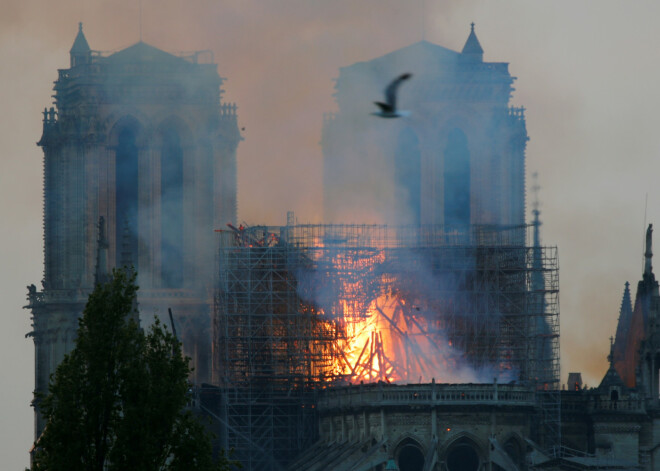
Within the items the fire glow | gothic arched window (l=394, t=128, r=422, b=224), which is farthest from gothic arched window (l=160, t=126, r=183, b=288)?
the fire glow

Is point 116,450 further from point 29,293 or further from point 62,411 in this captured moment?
point 29,293

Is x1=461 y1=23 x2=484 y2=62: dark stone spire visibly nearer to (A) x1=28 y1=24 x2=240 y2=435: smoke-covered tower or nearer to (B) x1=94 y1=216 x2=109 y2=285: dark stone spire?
(A) x1=28 y1=24 x2=240 y2=435: smoke-covered tower

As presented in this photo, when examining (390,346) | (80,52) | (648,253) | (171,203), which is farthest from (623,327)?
(80,52)

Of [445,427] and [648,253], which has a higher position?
[648,253]

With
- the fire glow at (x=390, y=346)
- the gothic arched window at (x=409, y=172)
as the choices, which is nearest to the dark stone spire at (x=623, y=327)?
the fire glow at (x=390, y=346)

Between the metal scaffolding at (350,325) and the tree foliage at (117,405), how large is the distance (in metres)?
52.1

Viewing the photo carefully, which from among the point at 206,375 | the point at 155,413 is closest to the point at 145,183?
the point at 206,375

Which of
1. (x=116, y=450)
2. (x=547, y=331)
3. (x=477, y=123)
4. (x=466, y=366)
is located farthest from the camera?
(x=477, y=123)

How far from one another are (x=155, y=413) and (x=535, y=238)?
8899 centimetres

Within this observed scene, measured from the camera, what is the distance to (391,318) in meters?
123

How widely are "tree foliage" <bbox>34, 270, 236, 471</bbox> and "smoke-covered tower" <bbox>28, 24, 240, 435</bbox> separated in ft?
230

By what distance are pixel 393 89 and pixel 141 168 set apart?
16.3 metres

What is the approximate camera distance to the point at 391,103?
140750 mm

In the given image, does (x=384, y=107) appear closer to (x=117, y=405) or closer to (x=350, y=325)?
(x=350, y=325)
